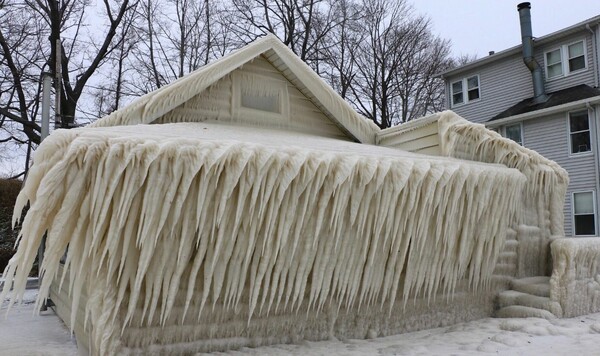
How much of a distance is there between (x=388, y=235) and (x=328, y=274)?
0.90m

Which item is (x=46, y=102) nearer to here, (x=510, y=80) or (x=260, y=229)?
(x=260, y=229)

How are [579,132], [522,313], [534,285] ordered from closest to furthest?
[522,313] < [534,285] < [579,132]

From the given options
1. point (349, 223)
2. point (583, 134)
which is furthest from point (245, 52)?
point (583, 134)

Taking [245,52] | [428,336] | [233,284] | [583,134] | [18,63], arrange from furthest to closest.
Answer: [18,63] → [583,134] → [245,52] → [428,336] → [233,284]

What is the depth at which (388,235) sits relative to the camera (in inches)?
209

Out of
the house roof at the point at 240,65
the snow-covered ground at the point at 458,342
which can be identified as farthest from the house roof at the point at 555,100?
the snow-covered ground at the point at 458,342

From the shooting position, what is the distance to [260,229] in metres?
4.51

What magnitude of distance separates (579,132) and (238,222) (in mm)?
13204

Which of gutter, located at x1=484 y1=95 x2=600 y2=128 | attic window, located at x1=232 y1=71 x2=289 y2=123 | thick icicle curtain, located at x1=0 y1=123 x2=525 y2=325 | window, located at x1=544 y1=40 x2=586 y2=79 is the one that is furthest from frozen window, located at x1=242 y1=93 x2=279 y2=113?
window, located at x1=544 y1=40 x2=586 y2=79

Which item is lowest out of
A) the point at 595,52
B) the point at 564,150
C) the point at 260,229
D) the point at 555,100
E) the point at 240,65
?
the point at 260,229

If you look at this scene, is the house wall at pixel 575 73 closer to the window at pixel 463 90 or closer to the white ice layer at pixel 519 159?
the window at pixel 463 90

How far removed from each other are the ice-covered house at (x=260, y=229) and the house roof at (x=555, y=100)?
7819 millimetres

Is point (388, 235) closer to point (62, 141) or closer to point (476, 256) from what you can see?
point (476, 256)

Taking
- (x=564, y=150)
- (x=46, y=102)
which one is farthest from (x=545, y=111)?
(x=46, y=102)
